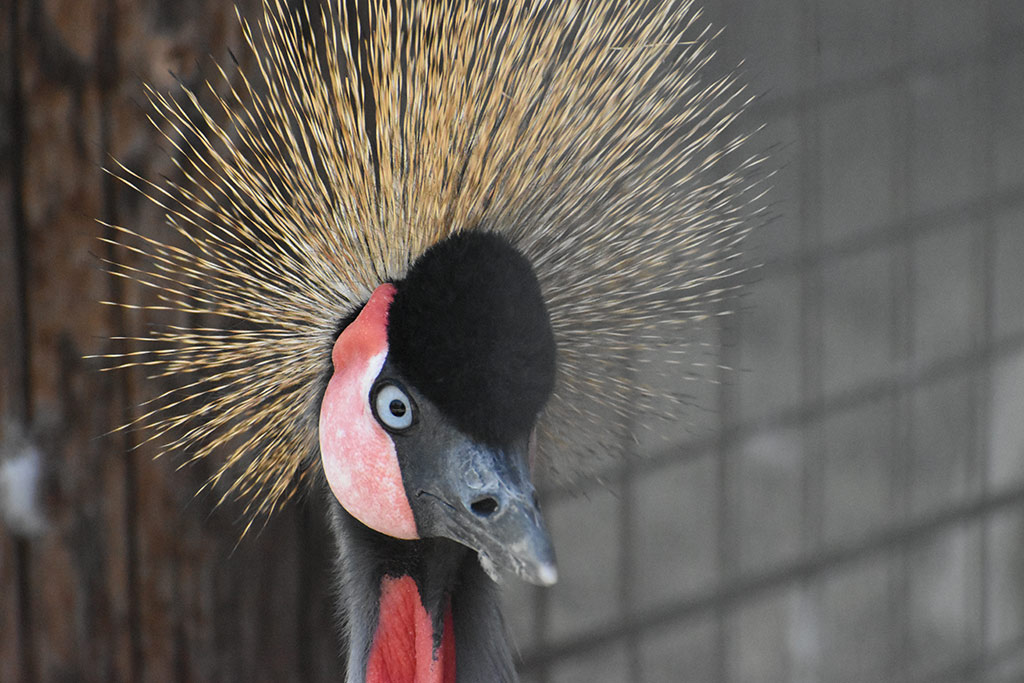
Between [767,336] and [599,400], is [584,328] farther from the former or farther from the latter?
[767,336]

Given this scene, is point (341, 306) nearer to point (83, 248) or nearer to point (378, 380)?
point (378, 380)

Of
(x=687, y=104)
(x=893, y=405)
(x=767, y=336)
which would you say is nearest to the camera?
(x=687, y=104)

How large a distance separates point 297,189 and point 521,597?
996mm

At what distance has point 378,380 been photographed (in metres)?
0.83

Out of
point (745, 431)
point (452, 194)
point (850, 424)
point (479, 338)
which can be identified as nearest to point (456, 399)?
point (479, 338)

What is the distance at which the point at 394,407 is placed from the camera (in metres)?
0.82

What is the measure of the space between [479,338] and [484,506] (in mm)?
116

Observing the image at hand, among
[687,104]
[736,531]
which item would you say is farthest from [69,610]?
[736,531]

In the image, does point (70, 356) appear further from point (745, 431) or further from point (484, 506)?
point (745, 431)

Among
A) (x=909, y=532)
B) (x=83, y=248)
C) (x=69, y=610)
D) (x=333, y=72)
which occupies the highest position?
(x=333, y=72)

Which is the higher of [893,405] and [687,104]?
[687,104]

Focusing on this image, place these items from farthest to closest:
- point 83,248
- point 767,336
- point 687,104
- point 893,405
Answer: point 893,405 < point 767,336 < point 83,248 < point 687,104

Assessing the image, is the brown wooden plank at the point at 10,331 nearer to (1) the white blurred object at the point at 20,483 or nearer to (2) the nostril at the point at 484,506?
(1) the white blurred object at the point at 20,483

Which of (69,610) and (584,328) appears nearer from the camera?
(584,328)
